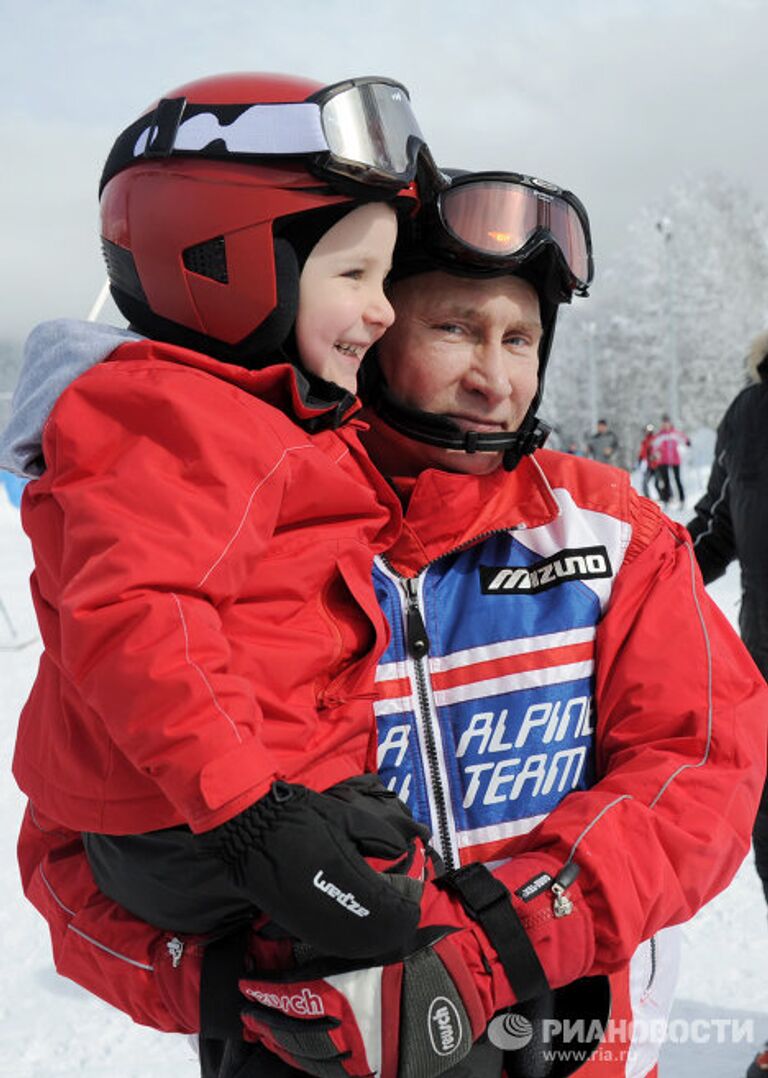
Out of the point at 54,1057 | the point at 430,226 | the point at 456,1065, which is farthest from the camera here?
the point at 54,1057

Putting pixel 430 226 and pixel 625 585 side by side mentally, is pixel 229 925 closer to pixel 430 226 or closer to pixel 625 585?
pixel 625 585

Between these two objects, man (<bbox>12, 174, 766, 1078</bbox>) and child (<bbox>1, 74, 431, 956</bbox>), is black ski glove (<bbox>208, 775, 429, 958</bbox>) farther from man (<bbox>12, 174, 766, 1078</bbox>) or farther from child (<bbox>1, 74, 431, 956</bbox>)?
man (<bbox>12, 174, 766, 1078</bbox>)

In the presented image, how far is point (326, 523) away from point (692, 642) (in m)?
0.53

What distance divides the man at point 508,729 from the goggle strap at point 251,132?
0.90ft

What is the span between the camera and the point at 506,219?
1644mm

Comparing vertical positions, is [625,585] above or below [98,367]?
below

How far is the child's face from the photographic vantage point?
4.94ft

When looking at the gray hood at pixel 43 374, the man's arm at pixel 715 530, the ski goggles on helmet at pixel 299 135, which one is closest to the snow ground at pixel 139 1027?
the man's arm at pixel 715 530

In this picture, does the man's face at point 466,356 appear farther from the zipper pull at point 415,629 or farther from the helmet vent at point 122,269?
the helmet vent at point 122,269

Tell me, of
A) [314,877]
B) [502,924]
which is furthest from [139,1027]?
[314,877]

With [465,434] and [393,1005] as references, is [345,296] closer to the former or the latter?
[465,434]

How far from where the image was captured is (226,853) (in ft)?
3.63

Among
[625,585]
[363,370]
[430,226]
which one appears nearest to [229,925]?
[625,585]

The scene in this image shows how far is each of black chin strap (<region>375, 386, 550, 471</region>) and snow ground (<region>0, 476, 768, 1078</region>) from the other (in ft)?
7.30
